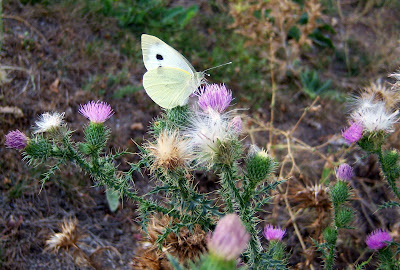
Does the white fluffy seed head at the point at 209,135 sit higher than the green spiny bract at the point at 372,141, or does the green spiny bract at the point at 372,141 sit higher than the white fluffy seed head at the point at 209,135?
the white fluffy seed head at the point at 209,135

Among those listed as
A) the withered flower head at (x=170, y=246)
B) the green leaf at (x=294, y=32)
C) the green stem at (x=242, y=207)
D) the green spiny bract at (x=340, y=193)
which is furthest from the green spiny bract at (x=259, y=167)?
the green leaf at (x=294, y=32)

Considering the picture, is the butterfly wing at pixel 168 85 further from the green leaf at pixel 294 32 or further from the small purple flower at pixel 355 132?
the green leaf at pixel 294 32

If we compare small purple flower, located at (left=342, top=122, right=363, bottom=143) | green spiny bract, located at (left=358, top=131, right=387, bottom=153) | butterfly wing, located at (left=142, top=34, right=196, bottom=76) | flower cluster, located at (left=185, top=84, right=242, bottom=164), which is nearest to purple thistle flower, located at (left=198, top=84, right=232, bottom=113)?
flower cluster, located at (left=185, top=84, right=242, bottom=164)

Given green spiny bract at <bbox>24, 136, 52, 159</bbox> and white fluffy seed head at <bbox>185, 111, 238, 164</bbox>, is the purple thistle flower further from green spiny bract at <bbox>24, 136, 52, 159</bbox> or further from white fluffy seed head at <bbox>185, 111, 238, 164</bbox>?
green spiny bract at <bbox>24, 136, 52, 159</bbox>

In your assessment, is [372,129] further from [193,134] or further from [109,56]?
[109,56]

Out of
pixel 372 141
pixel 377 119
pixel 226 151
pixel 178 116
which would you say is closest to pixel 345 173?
pixel 372 141

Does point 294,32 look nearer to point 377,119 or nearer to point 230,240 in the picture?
→ point 377,119

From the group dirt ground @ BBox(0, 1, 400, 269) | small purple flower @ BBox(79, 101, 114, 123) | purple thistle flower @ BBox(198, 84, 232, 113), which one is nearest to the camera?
purple thistle flower @ BBox(198, 84, 232, 113)
